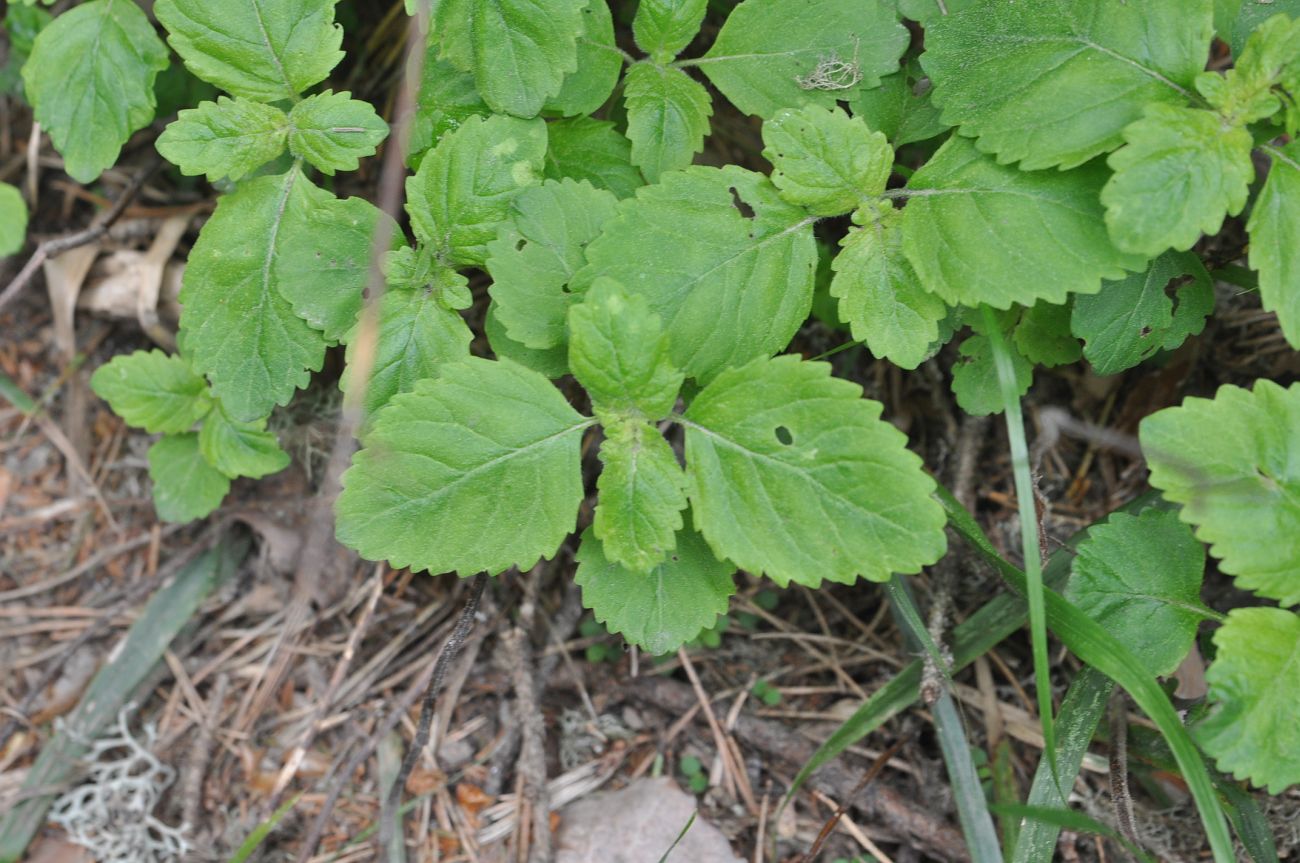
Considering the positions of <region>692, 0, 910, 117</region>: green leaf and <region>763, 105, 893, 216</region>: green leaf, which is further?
<region>692, 0, 910, 117</region>: green leaf

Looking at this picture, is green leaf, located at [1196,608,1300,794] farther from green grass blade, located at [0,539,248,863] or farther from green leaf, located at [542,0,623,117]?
green grass blade, located at [0,539,248,863]

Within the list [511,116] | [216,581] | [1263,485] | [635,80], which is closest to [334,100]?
[511,116]

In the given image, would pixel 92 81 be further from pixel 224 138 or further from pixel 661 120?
pixel 661 120

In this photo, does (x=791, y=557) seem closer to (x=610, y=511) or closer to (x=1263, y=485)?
(x=610, y=511)

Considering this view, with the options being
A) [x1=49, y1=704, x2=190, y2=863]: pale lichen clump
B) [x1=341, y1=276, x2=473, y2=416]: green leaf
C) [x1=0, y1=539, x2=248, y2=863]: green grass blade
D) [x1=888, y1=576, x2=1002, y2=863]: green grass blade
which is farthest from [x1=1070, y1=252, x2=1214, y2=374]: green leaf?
[x1=49, y1=704, x2=190, y2=863]: pale lichen clump

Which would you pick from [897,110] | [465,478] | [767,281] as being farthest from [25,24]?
[897,110]

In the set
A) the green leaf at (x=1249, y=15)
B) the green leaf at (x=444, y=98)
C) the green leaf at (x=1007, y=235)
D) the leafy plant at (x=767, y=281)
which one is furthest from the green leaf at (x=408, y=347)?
the green leaf at (x=1249, y=15)

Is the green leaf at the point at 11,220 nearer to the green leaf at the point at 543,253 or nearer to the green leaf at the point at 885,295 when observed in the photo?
the green leaf at the point at 543,253
